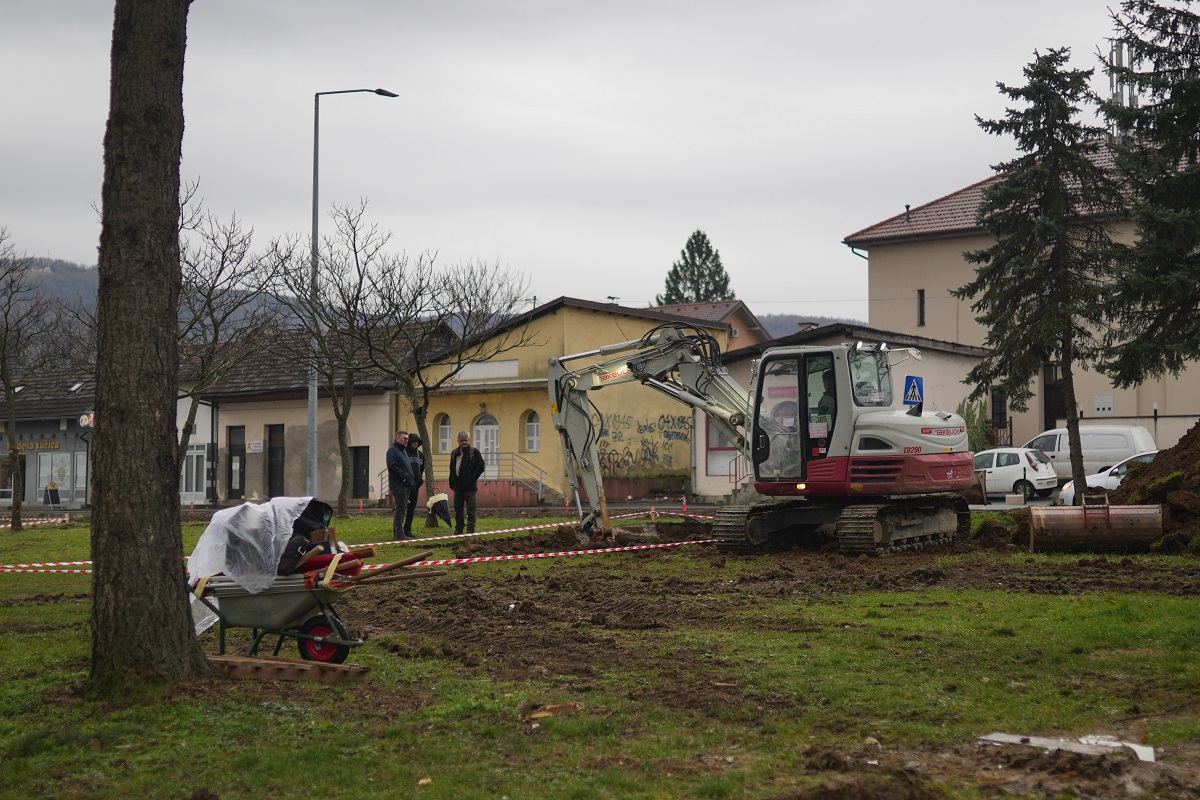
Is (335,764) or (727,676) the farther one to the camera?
(727,676)

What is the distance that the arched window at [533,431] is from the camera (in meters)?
42.4

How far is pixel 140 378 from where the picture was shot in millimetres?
7793

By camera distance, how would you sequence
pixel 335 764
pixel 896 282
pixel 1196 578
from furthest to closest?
1. pixel 896 282
2. pixel 1196 578
3. pixel 335 764

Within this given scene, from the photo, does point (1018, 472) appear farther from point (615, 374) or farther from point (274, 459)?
point (274, 459)

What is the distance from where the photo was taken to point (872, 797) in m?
5.46

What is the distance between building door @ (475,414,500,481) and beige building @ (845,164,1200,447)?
16635mm

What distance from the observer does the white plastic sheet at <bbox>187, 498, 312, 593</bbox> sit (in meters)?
8.68

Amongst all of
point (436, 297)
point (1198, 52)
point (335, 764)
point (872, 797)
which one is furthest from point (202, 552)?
point (436, 297)

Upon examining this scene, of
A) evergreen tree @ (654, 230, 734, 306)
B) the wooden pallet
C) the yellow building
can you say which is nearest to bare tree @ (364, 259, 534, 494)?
the yellow building

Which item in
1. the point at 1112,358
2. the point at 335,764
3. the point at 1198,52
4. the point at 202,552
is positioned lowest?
the point at 335,764

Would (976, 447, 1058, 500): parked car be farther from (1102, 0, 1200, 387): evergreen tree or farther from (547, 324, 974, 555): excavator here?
(547, 324, 974, 555): excavator

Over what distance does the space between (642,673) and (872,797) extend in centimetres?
350

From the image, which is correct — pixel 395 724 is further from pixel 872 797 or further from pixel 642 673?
pixel 872 797

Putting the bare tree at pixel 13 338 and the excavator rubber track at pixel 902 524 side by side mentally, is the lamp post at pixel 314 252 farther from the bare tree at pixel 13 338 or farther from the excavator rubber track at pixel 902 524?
the excavator rubber track at pixel 902 524
